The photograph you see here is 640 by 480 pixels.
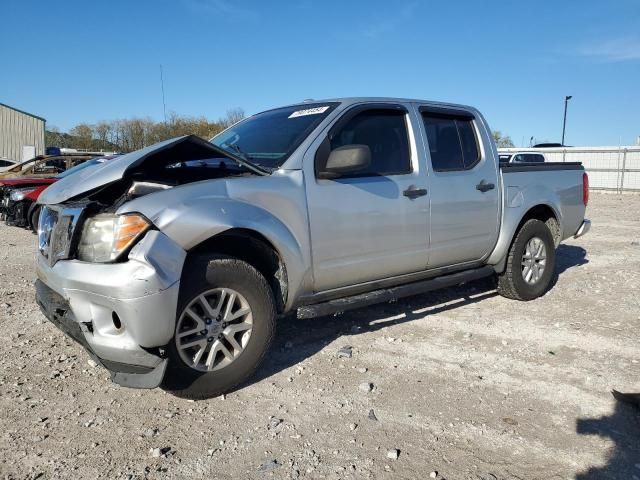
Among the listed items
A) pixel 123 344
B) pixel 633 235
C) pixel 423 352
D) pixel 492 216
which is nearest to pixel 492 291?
pixel 492 216

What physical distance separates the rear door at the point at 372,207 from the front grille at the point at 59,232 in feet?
4.94

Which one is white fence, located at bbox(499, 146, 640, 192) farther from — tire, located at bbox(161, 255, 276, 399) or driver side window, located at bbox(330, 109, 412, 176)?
tire, located at bbox(161, 255, 276, 399)

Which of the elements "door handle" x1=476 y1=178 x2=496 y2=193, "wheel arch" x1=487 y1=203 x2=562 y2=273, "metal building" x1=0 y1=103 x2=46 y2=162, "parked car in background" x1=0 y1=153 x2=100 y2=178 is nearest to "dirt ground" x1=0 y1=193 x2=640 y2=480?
"wheel arch" x1=487 y1=203 x2=562 y2=273

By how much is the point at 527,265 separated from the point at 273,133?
3129 millimetres

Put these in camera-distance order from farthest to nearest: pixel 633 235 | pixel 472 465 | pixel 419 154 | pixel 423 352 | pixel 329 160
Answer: pixel 633 235 → pixel 419 154 → pixel 423 352 → pixel 329 160 → pixel 472 465

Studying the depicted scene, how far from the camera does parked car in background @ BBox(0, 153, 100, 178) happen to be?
12.2 m

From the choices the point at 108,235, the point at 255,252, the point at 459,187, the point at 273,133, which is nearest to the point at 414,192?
the point at 459,187

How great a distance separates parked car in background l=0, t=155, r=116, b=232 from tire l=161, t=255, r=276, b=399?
8.10 m

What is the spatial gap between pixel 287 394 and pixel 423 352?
1252 millimetres

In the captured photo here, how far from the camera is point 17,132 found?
38750 mm

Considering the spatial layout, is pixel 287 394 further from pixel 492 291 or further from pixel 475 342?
pixel 492 291

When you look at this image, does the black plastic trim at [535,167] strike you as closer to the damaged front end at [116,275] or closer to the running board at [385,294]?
the running board at [385,294]

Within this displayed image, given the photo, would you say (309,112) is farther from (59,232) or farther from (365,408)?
(365,408)

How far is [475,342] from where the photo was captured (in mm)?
4199
